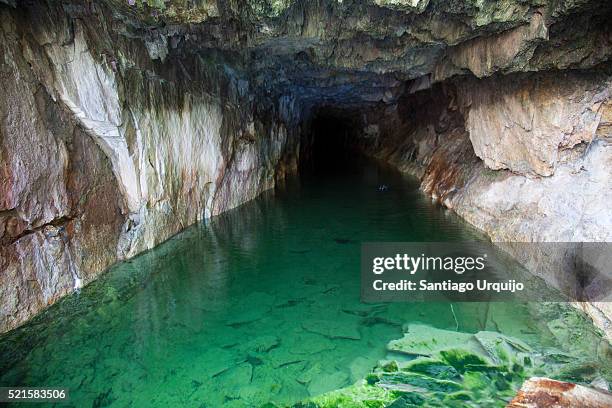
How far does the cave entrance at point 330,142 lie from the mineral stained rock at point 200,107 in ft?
47.5

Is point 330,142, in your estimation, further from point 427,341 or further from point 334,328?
point 427,341

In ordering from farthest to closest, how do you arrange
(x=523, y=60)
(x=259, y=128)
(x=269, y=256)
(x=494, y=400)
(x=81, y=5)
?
1. (x=259, y=128)
2. (x=269, y=256)
3. (x=523, y=60)
4. (x=81, y=5)
5. (x=494, y=400)

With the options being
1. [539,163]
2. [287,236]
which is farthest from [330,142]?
[539,163]

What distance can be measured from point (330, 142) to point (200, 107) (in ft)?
115

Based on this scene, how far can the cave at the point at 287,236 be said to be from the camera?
5277mm

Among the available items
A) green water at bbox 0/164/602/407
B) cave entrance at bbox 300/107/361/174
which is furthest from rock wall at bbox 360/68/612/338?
cave entrance at bbox 300/107/361/174

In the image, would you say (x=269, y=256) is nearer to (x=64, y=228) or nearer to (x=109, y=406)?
(x=64, y=228)

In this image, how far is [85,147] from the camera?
796cm

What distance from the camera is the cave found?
17.3ft

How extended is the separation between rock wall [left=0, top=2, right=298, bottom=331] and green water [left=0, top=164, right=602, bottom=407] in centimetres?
68

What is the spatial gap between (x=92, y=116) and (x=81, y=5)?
1.94 metres

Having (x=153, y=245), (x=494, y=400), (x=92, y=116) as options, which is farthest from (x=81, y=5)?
(x=494, y=400)

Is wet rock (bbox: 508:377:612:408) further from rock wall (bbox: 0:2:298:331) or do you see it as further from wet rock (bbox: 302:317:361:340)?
rock wall (bbox: 0:2:298:331)

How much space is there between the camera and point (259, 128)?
17297 mm
